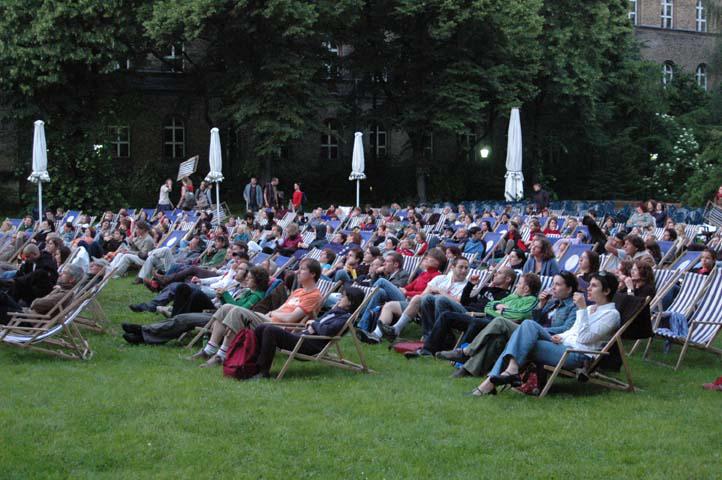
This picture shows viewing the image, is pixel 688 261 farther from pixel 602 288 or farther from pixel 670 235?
pixel 602 288

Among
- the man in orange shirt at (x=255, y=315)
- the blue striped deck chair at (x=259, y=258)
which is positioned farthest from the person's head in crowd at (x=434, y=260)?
the blue striped deck chair at (x=259, y=258)

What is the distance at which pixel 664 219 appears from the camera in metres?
20.9

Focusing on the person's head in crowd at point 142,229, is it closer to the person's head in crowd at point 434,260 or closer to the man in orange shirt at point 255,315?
the person's head in crowd at point 434,260

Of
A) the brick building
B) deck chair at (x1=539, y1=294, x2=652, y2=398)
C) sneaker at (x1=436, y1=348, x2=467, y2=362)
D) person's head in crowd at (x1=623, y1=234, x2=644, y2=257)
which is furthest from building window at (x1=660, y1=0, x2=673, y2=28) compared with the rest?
deck chair at (x1=539, y1=294, x2=652, y2=398)

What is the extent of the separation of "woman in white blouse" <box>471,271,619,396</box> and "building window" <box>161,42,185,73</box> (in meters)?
31.0

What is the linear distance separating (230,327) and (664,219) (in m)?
14.2

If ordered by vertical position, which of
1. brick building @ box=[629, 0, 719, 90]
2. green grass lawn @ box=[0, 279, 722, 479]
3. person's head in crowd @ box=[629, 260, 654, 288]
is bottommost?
green grass lawn @ box=[0, 279, 722, 479]

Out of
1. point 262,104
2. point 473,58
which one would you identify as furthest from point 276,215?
point 473,58

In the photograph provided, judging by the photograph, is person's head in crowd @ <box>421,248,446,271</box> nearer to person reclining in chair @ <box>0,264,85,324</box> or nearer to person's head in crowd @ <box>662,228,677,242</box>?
person reclining in chair @ <box>0,264,85,324</box>

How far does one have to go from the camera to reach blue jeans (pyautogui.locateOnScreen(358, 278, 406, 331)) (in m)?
10.9

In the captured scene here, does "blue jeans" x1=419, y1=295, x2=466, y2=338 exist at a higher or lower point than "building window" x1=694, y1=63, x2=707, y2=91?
lower

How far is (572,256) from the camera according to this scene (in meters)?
13.4

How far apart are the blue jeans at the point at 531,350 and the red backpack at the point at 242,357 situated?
2.25 meters

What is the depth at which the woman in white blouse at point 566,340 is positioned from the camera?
25.1ft
